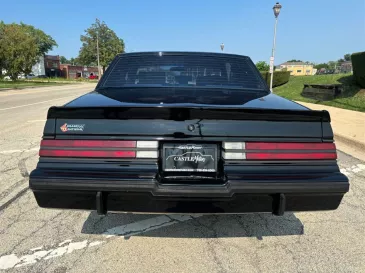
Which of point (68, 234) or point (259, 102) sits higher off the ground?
point (259, 102)

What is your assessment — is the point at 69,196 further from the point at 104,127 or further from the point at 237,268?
the point at 237,268

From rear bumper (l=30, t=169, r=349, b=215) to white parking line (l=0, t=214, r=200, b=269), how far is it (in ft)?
1.86

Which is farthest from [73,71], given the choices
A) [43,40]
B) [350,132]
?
[350,132]

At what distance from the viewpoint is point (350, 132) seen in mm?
7359

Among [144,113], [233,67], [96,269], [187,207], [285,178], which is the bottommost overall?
[96,269]

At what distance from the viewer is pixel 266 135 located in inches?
86.7

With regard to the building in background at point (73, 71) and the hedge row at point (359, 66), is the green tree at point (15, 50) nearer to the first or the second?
the hedge row at point (359, 66)

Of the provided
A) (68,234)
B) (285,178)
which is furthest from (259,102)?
(68,234)

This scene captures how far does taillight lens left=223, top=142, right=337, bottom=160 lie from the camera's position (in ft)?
7.18

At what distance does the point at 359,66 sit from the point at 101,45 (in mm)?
73471

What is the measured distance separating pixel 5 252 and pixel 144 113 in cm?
171

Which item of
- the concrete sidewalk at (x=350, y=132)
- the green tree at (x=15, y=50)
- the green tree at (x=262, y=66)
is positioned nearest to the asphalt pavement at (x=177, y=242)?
the concrete sidewalk at (x=350, y=132)

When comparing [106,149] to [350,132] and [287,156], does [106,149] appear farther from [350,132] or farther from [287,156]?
[350,132]

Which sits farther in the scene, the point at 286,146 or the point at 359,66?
the point at 359,66
